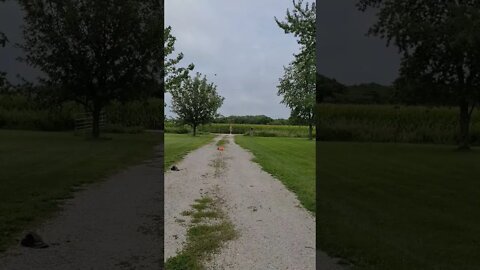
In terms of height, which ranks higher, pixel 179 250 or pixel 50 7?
pixel 50 7

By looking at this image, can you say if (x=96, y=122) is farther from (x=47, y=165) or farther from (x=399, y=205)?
(x=399, y=205)

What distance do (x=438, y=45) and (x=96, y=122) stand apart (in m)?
6.51

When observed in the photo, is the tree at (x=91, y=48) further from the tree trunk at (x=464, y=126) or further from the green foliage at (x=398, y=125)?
the tree trunk at (x=464, y=126)

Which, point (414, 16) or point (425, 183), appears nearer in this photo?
point (425, 183)

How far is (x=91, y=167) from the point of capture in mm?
8750

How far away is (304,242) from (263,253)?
490 mm

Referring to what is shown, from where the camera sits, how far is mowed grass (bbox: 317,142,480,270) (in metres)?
3.71

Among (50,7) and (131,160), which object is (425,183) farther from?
(50,7)

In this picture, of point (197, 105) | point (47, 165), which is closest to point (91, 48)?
point (47, 165)

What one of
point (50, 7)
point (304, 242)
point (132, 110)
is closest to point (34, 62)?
point (50, 7)

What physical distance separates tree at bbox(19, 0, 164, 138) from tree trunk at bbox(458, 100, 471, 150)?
17.4 ft

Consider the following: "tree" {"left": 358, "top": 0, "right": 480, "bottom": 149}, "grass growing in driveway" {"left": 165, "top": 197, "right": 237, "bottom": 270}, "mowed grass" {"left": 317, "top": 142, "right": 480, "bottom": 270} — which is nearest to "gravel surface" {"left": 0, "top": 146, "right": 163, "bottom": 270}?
"grass growing in driveway" {"left": 165, "top": 197, "right": 237, "bottom": 270}

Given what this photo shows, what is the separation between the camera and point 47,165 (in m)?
8.68

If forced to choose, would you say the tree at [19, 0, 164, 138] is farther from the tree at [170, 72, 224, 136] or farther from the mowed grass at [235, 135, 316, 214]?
the tree at [170, 72, 224, 136]
